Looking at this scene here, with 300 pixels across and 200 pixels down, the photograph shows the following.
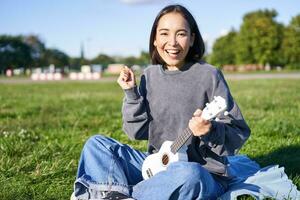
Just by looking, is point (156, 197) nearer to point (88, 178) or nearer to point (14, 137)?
point (88, 178)

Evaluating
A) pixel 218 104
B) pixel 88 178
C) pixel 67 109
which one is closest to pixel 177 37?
pixel 218 104

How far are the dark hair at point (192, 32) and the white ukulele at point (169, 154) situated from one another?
1.84ft

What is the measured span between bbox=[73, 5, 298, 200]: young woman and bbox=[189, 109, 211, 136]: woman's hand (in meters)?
0.16

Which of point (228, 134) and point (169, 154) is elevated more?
point (228, 134)

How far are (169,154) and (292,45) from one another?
5942 centimetres

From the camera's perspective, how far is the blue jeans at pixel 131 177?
8.79 ft

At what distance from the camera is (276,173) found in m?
3.14

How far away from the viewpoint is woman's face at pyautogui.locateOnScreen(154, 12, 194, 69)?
2966 mm

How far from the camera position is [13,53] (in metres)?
49.2

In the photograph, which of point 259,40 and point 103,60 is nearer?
point 259,40

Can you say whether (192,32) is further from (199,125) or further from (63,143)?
(63,143)

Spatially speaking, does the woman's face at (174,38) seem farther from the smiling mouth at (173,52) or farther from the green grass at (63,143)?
the green grass at (63,143)

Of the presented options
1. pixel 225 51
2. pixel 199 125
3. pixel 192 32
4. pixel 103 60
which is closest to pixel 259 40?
pixel 225 51

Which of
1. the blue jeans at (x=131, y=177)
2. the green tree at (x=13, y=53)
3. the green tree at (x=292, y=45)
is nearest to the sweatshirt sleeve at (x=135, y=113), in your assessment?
the blue jeans at (x=131, y=177)
